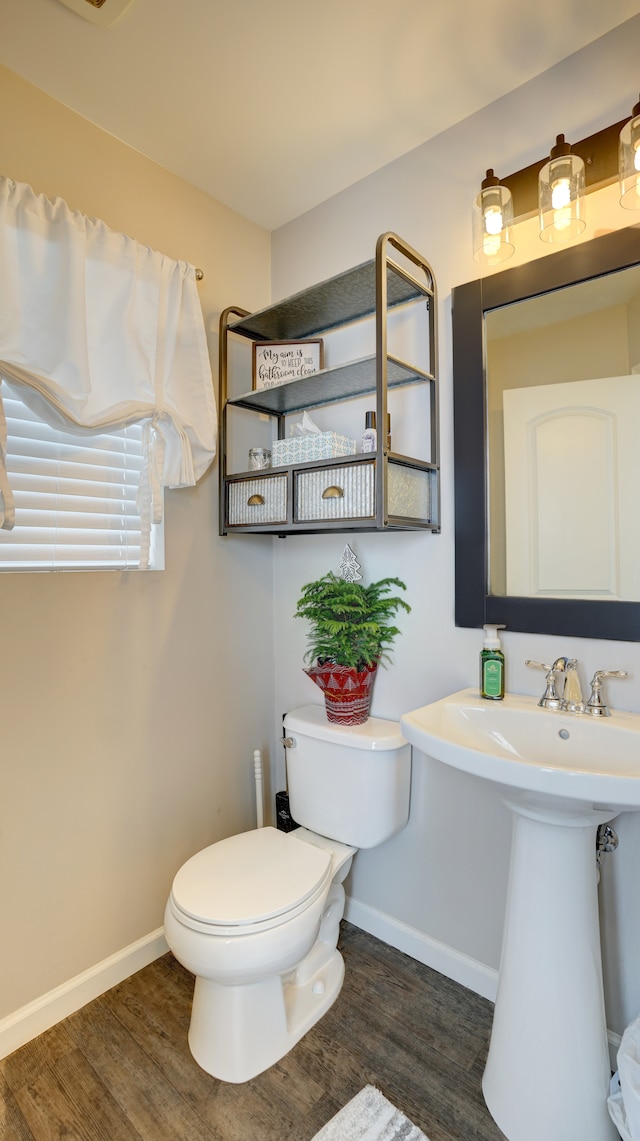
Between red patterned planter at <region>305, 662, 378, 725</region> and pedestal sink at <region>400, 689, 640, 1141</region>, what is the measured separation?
443 millimetres

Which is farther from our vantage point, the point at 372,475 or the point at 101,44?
the point at 372,475

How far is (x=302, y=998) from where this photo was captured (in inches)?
56.9

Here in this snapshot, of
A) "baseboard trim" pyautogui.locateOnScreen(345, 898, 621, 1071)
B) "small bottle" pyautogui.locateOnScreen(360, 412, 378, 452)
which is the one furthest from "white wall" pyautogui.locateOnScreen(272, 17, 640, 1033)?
"small bottle" pyautogui.locateOnScreen(360, 412, 378, 452)

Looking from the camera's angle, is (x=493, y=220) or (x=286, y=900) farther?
(x=493, y=220)

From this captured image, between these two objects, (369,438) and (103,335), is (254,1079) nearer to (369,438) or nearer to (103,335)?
(369,438)

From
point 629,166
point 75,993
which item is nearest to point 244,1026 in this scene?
point 75,993

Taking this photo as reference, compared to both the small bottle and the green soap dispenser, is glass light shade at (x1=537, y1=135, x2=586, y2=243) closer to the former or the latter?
the small bottle

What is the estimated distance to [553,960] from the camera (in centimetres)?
110

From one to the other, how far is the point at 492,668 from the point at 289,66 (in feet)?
5.30

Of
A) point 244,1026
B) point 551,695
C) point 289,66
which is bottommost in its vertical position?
point 244,1026

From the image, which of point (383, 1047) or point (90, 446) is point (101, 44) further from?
point (383, 1047)

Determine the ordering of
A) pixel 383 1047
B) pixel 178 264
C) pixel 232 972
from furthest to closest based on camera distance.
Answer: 1. pixel 178 264
2. pixel 383 1047
3. pixel 232 972

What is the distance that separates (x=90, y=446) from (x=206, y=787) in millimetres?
1155

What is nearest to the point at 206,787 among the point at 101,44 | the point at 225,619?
the point at 225,619
